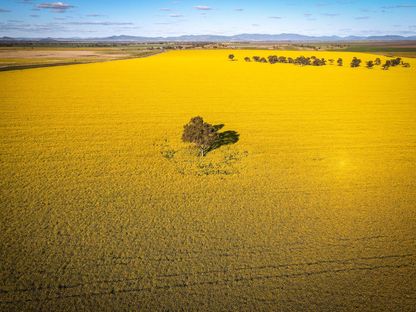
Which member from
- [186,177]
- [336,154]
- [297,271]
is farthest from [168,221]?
[336,154]

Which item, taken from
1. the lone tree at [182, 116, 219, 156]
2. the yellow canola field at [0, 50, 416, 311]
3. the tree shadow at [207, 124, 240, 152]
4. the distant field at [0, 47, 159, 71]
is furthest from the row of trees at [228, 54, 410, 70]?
the lone tree at [182, 116, 219, 156]

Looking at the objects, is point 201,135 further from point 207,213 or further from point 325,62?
point 325,62

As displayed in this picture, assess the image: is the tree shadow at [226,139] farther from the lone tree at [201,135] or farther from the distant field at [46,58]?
the distant field at [46,58]

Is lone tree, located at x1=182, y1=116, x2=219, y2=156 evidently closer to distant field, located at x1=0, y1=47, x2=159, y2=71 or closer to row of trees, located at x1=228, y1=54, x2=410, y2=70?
distant field, located at x1=0, y1=47, x2=159, y2=71

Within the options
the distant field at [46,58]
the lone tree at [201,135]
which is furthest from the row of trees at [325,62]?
the lone tree at [201,135]

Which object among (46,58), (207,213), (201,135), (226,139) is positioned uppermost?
(46,58)

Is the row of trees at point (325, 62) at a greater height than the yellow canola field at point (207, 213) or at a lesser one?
greater

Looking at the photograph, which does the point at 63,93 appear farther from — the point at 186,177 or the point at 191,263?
the point at 191,263

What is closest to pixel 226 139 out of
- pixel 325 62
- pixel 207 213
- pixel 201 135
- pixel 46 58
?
pixel 201 135
